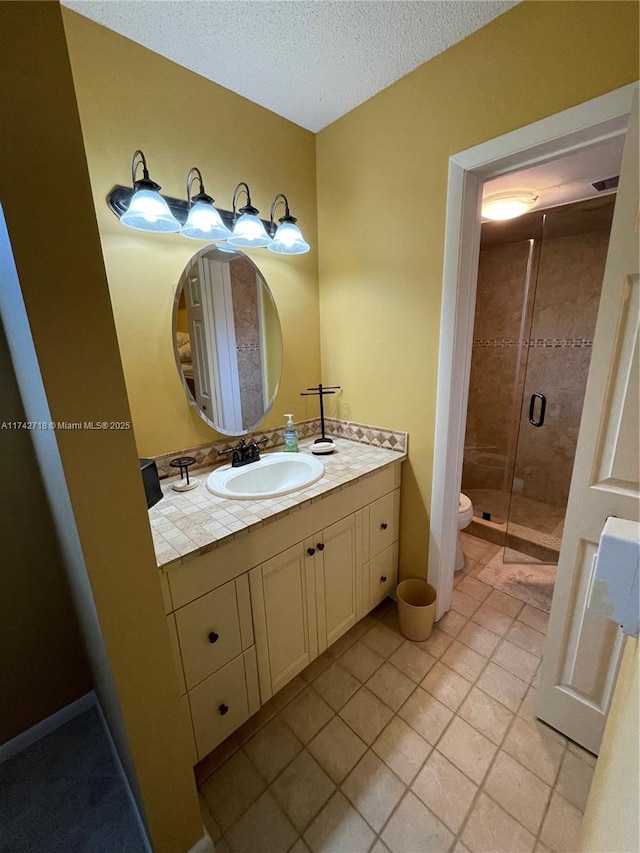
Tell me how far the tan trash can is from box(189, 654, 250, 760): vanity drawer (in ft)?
2.58

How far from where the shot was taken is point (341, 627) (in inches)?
59.3

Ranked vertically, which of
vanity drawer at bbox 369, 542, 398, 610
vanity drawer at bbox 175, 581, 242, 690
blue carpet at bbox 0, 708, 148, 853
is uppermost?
vanity drawer at bbox 175, 581, 242, 690

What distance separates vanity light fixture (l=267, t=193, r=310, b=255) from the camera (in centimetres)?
147

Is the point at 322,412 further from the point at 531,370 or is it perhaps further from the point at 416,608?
the point at 531,370

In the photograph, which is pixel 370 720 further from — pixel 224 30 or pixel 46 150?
pixel 224 30

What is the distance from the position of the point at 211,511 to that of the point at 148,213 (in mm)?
1018

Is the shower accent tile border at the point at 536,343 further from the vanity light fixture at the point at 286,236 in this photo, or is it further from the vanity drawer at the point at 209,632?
the vanity drawer at the point at 209,632

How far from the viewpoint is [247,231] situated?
138 centimetres

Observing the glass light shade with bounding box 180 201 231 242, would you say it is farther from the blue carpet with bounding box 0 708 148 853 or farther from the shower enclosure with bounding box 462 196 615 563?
the blue carpet with bounding box 0 708 148 853

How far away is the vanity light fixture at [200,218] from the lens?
123 centimetres

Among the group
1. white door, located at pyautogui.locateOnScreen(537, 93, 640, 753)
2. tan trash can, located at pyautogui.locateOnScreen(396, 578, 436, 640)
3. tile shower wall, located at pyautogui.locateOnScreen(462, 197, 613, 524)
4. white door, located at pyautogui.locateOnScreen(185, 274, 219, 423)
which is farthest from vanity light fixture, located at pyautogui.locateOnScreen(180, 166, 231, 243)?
tile shower wall, located at pyautogui.locateOnScreen(462, 197, 613, 524)

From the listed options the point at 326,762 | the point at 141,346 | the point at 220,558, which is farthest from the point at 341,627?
the point at 141,346

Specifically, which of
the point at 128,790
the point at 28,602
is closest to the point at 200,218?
the point at 28,602

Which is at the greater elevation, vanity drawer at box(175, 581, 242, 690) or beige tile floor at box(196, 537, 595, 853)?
vanity drawer at box(175, 581, 242, 690)
